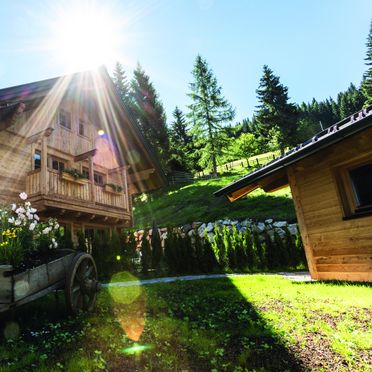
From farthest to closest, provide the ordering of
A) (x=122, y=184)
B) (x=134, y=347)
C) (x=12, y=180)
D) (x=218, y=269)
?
1. (x=122, y=184)
2. (x=218, y=269)
3. (x=12, y=180)
4. (x=134, y=347)

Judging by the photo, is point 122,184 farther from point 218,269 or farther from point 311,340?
point 311,340

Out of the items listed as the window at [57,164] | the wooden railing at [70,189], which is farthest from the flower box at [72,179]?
the window at [57,164]

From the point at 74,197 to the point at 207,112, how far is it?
27094 millimetres

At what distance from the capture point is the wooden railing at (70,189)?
422 inches

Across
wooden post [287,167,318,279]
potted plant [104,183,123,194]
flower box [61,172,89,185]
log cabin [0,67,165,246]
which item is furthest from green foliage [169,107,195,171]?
wooden post [287,167,318,279]

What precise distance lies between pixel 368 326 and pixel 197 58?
38.3m

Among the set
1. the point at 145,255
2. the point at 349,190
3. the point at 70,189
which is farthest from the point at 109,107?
the point at 349,190

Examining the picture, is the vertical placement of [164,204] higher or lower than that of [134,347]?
higher

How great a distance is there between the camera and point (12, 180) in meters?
10.8

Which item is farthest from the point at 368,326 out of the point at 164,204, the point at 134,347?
the point at 164,204

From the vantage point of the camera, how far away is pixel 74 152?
13680mm

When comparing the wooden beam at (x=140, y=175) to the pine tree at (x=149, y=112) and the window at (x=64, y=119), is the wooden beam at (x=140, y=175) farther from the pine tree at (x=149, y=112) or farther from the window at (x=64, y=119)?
the pine tree at (x=149, y=112)

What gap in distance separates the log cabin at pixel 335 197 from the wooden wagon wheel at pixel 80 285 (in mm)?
4211

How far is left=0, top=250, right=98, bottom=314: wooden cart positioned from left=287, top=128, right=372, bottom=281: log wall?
4985 mm
